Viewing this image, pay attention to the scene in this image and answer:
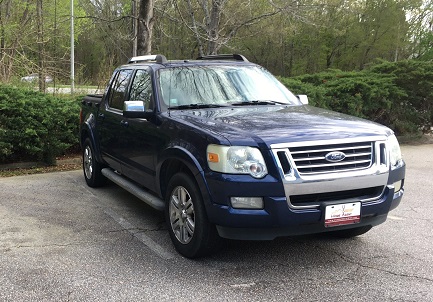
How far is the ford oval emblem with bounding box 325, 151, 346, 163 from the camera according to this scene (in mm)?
3575

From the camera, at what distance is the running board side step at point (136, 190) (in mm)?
4543

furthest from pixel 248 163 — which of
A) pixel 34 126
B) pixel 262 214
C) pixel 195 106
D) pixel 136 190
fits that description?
pixel 34 126

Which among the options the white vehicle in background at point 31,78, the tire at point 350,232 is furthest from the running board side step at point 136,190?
the white vehicle in background at point 31,78

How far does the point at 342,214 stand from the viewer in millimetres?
3566

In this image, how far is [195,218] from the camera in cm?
382

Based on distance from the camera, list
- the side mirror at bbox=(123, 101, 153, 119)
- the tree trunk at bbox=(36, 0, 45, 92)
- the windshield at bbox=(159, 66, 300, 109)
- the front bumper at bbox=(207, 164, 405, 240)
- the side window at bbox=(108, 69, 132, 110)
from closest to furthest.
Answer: the front bumper at bbox=(207, 164, 405, 240), the side mirror at bbox=(123, 101, 153, 119), the windshield at bbox=(159, 66, 300, 109), the side window at bbox=(108, 69, 132, 110), the tree trunk at bbox=(36, 0, 45, 92)

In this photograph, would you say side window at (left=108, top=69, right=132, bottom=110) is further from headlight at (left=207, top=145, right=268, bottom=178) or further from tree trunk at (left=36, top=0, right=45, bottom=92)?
tree trunk at (left=36, top=0, right=45, bottom=92)

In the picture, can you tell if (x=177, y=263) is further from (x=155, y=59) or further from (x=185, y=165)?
(x=155, y=59)

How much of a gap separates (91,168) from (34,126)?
5.68 ft

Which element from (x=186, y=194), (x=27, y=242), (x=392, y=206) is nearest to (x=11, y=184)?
(x=27, y=242)

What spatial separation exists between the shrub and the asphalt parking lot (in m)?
2.10

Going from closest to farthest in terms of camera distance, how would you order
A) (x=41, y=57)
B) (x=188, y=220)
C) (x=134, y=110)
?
(x=188, y=220) → (x=134, y=110) → (x=41, y=57)

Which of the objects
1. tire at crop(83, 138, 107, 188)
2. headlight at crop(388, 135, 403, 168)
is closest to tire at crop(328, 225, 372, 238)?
headlight at crop(388, 135, 403, 168)

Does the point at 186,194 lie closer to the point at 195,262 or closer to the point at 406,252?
the point at 195,262
